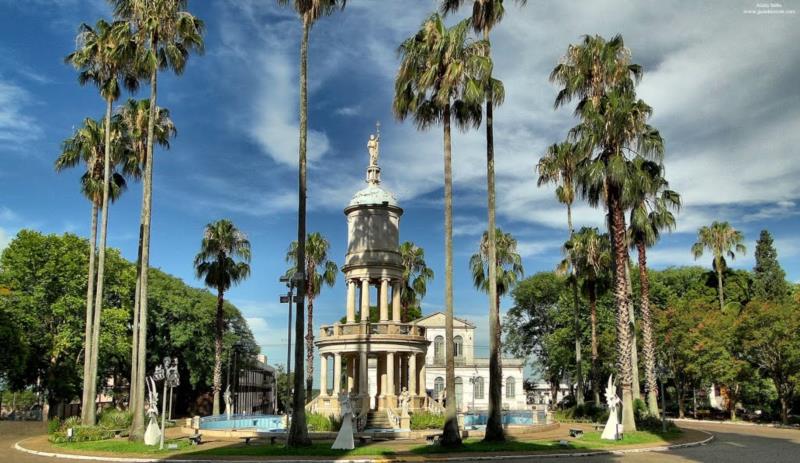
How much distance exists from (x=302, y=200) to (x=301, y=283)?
3.33 metres

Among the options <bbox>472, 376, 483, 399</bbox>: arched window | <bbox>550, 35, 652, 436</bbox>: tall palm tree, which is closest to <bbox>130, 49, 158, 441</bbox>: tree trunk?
<bbox>550, 35, 652, 436</bbox>: tall palm tree

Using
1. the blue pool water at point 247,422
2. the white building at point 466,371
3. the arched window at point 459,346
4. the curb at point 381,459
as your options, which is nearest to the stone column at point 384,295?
the blue pool water at point 247,422

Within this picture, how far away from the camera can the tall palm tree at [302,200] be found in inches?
→ 956

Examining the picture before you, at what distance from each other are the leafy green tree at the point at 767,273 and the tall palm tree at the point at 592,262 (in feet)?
91.0

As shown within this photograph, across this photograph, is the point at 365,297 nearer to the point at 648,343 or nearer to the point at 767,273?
the point at 648,343

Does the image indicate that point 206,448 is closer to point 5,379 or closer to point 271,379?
point 5,379

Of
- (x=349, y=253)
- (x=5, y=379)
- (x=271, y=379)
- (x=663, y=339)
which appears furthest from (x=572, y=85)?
(x=271, y=379)

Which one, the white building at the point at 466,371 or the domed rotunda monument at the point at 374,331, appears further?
the white building at the point at 466,371

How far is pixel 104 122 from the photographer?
37.6 m

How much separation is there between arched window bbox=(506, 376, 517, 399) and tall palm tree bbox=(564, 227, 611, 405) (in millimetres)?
28843

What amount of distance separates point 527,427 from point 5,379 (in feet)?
119

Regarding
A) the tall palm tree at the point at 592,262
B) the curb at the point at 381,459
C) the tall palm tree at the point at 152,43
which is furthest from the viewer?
the tall palm tree at the point at 592,262

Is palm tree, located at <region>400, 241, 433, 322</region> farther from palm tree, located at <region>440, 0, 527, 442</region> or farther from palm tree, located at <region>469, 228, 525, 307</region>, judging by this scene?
palm tree, located at <region>440, 0, 527, 442</region>

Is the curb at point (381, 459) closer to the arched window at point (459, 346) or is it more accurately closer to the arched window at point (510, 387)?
the arched window at point (510, 387)
